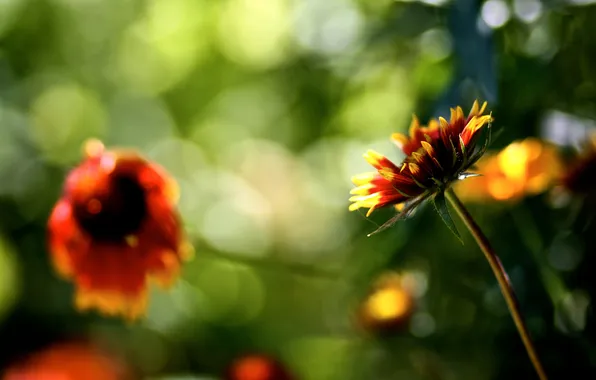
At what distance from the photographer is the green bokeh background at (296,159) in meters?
0.68

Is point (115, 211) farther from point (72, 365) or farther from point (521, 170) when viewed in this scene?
point (72, 365)

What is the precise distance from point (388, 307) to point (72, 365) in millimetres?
593

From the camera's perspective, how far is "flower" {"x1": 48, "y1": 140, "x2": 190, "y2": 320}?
28.5 inches

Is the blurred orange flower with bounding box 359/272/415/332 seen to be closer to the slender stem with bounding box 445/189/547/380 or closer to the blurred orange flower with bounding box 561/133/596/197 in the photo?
the blurred orange flower with bounding box 561/133/596/197

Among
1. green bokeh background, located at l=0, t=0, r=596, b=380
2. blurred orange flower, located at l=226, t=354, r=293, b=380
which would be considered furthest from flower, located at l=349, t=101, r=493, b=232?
blurred orange flower, located at l=226, t=354, r=293, b=380

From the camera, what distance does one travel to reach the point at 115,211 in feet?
Answer: 2.47

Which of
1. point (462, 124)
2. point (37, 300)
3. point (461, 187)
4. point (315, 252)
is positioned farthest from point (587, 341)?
point (37, 300)

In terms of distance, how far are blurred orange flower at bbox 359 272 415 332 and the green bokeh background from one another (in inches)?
→ 0.6

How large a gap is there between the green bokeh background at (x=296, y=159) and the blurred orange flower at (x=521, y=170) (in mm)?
20

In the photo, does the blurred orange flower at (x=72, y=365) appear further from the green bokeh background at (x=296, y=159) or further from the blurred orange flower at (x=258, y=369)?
the blurred orange flower at (x=258, y=369)

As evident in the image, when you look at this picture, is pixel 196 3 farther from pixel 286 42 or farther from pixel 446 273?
pixel 446 273

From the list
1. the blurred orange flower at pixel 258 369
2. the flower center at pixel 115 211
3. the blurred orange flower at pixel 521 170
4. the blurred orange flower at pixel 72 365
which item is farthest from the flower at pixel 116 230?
the blurred orange flower at pixel 72 365

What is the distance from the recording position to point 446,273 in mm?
757

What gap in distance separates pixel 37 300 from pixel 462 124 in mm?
1071
